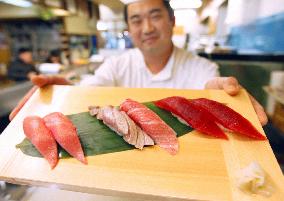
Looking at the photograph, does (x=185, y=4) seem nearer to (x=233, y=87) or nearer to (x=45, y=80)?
(x=233, y=87)

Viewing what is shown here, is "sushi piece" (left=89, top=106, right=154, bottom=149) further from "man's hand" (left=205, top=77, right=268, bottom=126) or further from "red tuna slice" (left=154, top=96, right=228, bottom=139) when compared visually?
"man's hand" (left=205, top=77, right=268, bottom=126)

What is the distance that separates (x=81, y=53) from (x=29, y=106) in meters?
9.23

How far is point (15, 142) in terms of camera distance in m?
1.01

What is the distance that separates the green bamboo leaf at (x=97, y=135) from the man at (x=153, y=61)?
44 centimetres

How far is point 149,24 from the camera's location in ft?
5.52

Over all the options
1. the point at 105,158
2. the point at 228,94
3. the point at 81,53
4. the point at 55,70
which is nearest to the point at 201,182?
the point at 105,158

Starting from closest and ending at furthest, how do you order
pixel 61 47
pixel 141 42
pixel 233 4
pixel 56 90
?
pixel 56 90
pixel 141 42
pixel 233 4
pixel 61 47

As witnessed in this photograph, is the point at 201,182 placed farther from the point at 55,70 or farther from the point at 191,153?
the point at 55,70

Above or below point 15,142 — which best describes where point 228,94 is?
above

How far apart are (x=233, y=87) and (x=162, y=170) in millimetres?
566

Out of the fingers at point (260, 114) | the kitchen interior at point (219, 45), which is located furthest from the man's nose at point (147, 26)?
the fingers at point (260, 114)

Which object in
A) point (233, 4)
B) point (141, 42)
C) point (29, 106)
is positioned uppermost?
point (233, 4)

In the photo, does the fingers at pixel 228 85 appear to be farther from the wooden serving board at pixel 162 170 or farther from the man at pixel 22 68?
the man at pixel 22 68

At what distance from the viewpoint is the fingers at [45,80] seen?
1.31 meters
